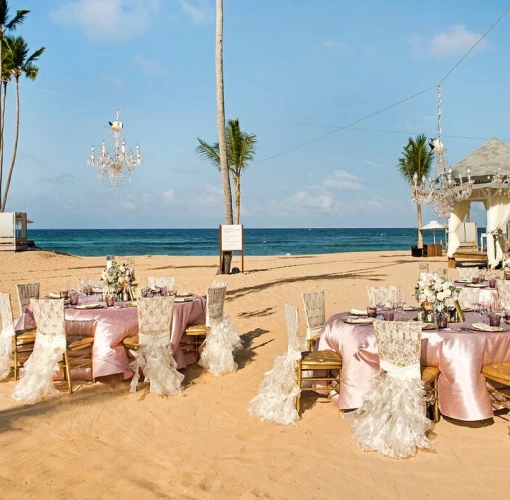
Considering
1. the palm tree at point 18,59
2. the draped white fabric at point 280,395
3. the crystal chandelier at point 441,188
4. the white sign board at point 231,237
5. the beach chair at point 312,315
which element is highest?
the palm tree at point 18,59

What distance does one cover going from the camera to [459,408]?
16.1 ft

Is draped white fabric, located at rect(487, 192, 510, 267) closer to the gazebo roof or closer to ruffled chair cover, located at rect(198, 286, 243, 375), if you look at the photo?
the gazebo roof

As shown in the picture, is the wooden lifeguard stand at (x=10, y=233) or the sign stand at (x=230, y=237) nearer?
the sign stand at (x=230, y=237)

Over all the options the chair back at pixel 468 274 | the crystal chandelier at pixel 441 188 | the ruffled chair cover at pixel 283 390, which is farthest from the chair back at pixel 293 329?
the crystal chandelier at pixel 441 188

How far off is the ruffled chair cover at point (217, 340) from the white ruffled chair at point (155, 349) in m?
0.80

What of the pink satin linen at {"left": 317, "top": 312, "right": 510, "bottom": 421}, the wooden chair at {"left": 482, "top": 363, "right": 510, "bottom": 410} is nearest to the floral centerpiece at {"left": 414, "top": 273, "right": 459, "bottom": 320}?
the pink satin linen at {"left": 317, "top": 312, "right": 510, "bottom": 421}

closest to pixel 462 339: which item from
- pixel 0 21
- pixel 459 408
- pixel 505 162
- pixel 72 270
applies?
pixel 459 408

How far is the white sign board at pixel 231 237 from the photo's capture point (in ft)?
57.0

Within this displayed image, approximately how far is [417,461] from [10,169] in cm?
3994

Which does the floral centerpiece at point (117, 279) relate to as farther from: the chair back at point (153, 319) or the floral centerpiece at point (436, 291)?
the floral centerpiece at point (436, 291)

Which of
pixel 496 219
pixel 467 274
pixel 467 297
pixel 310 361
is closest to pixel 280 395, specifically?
pixel 310 361

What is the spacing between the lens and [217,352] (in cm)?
698

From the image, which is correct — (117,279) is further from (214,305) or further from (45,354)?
(45,354)

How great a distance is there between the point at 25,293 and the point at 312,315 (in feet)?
13.6
